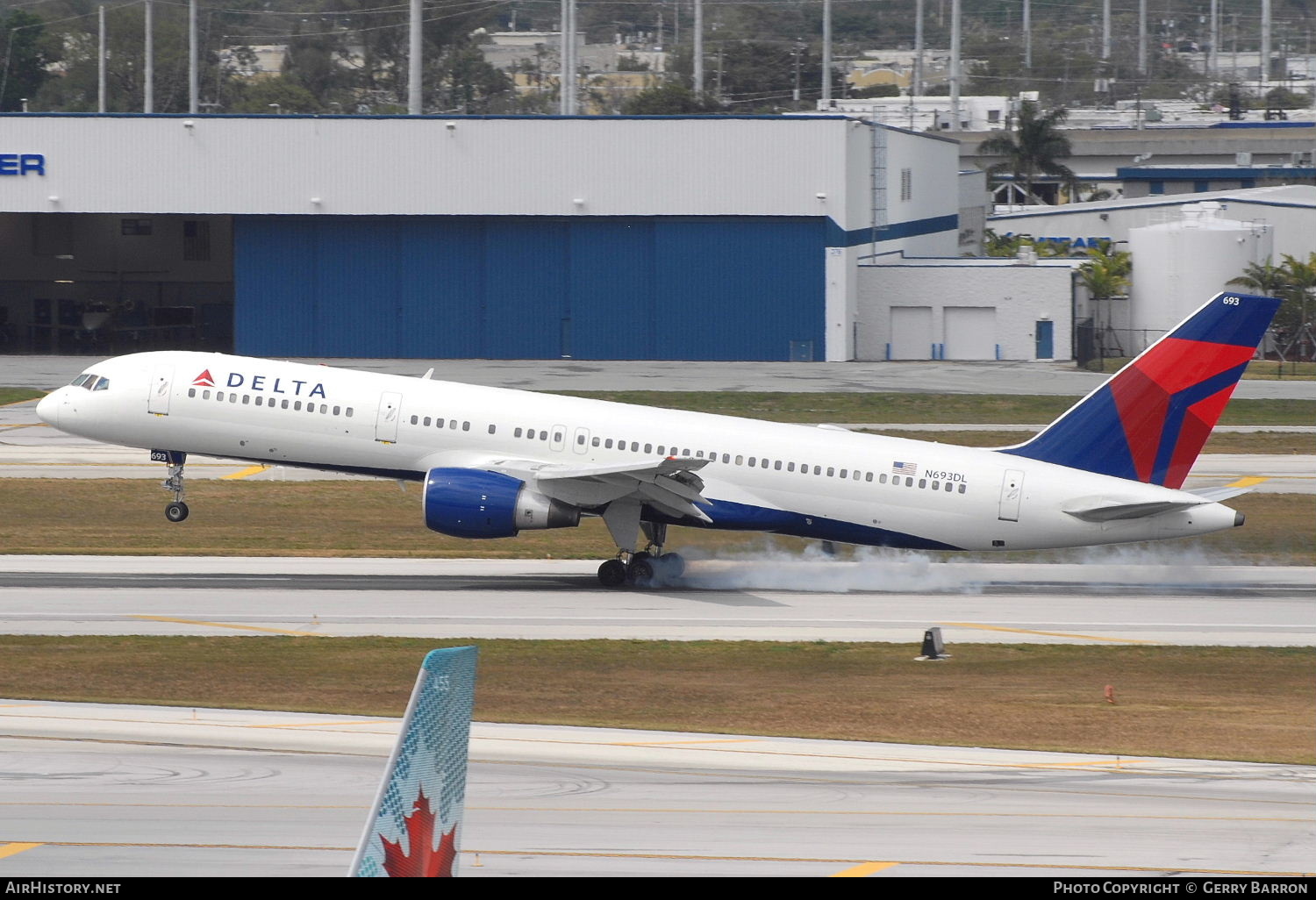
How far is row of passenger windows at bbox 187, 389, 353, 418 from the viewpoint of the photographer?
117ft

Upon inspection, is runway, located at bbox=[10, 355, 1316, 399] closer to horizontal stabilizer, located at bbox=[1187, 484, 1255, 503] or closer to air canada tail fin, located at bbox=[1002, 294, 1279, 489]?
horizontal stabilizer, located at bbox=[1187, 484, 1255, 503]

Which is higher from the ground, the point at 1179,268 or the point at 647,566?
the point at 1179,268

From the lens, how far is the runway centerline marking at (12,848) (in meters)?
17.5

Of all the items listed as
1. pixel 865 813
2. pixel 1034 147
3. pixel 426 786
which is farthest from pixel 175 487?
pixel 1034 147

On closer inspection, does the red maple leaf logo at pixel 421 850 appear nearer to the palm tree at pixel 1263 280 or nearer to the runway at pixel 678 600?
the runway at pixel 678 600

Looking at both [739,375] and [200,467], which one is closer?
[200,467]

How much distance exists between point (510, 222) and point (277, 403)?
4416 centimetres

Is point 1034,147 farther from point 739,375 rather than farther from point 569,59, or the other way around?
point 739,375

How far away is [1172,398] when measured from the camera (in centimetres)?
3366

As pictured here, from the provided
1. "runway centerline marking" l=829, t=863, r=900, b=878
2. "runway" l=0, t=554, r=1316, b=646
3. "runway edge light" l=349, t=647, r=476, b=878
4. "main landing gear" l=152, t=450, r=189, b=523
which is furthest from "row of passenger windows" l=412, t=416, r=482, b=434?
"runway edge light" l=349, t=647, r=476, b=878

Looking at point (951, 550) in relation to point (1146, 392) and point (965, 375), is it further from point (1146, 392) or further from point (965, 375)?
point (965, 375)

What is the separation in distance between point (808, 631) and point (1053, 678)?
17.2 ft

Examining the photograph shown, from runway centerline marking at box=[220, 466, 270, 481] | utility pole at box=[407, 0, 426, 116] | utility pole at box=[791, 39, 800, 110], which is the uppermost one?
utility pole at box=[791, 39, 800, 110]

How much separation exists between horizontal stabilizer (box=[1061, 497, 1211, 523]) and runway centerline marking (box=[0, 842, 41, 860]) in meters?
22.4
